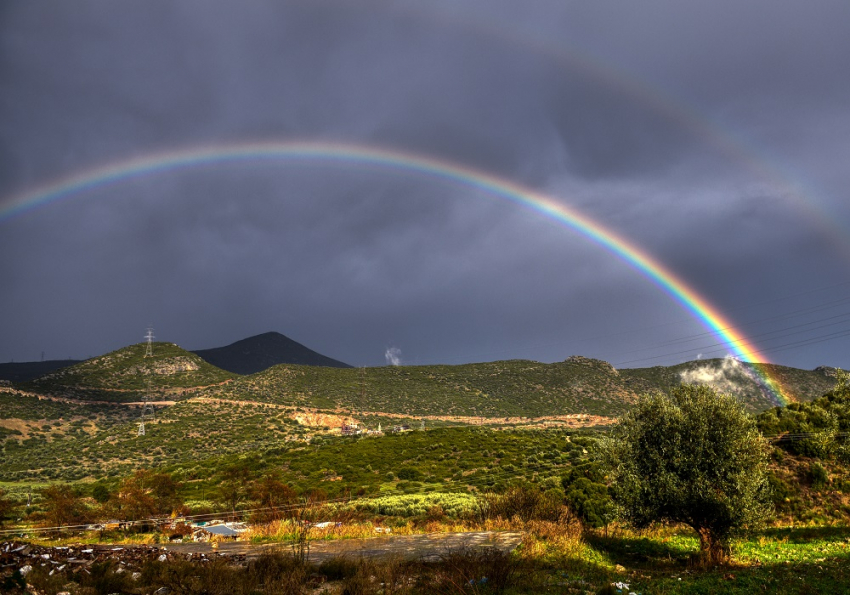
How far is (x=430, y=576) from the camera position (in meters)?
12.9

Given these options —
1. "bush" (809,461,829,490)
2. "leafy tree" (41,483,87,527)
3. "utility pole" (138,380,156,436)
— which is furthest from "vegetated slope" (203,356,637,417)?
"bush" (809,461,829,490)

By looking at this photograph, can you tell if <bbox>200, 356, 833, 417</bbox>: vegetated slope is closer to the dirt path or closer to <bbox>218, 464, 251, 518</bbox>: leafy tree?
<bbox>218, 464, 251, 518</bbox>: leafy tree

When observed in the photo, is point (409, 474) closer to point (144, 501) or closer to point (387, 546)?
point (144, 501)

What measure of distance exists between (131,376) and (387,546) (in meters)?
124

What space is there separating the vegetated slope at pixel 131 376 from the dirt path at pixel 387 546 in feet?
323

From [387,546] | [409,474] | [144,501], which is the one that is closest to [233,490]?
[144,501]

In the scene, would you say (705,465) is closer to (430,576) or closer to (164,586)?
(430,576)

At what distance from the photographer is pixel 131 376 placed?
118812 mm

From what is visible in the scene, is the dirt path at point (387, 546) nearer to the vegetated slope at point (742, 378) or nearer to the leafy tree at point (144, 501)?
the leafy tree at point (144, 501)

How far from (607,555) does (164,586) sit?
53.0 ft

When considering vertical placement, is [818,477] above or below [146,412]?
above

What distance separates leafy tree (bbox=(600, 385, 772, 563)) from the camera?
18.0m

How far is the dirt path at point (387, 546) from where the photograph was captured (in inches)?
660

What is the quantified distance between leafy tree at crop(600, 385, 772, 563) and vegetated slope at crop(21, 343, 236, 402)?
107262mm
